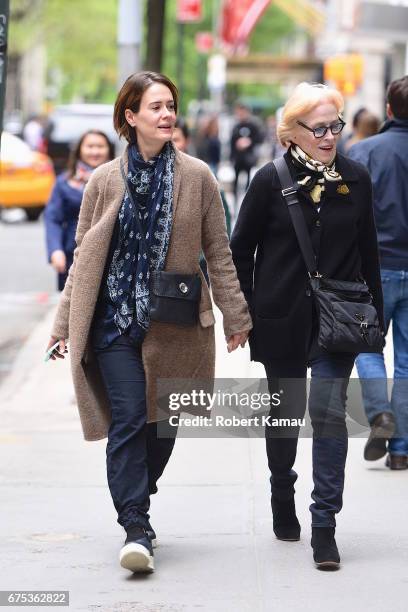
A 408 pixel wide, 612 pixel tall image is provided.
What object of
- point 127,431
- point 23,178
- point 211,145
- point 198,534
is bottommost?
point 211,145

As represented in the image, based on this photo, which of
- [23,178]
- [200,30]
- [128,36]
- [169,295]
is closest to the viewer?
[169,295]

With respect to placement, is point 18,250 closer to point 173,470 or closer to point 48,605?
point 173,470

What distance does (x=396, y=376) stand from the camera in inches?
280

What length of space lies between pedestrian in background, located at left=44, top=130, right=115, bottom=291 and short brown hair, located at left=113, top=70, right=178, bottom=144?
312 centimetres

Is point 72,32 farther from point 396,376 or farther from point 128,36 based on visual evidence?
point 396,376

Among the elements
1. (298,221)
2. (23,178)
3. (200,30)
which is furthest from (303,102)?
(200,30)

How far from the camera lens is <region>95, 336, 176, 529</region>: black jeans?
5273mm

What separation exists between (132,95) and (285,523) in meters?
1.73

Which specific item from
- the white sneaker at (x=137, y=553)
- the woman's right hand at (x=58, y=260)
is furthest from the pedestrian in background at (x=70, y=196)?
the white sneaker at (x=137, y=553)

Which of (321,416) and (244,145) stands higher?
(321,416)

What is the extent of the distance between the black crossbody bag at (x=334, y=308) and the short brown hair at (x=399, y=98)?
174 cm

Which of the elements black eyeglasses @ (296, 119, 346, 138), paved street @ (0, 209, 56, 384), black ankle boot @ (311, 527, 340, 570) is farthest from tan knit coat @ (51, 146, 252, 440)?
paved street @ (0, 209, 56, 384)

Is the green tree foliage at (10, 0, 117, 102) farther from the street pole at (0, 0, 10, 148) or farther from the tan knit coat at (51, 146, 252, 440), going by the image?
the tan knit coat at (51, 146, 252, 440)

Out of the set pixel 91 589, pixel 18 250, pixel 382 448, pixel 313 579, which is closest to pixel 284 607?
pixel 313 579
